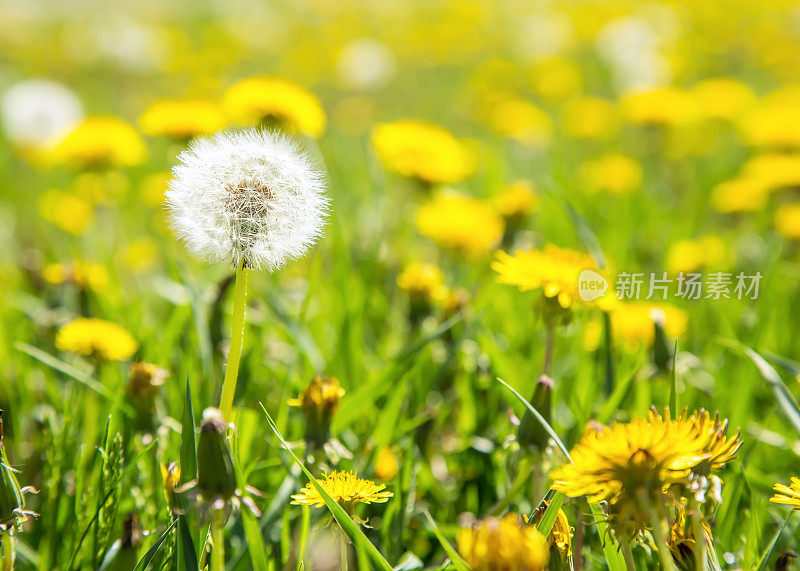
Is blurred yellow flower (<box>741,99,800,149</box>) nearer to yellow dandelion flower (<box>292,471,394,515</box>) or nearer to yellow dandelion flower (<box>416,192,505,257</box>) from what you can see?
yellow dandelion flower (<box>416,192,505,257</box>)

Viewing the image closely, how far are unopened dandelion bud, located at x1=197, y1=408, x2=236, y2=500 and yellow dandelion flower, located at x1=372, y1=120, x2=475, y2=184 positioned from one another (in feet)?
4.56

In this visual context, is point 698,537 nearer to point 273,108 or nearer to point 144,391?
point 144,391

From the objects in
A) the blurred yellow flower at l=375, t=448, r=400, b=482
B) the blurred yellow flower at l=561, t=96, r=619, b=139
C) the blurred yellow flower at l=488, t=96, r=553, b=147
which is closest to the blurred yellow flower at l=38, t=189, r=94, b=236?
the blurred yellow flower at l=375, t=448, r=400, b=482

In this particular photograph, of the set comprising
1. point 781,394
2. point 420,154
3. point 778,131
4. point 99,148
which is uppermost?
point 99,148

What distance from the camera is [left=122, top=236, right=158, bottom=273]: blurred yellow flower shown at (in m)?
2.39

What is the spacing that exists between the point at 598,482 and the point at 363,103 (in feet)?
16.4

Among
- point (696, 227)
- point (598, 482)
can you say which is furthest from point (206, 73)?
point (598, 482)

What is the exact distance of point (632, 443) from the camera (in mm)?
692

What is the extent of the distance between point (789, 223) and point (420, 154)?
1092 millimetres

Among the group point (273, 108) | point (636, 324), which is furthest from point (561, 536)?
point (273, 108)

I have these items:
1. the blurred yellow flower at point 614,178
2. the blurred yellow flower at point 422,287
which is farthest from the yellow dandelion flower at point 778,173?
the blurred yellow flower at point 422,287

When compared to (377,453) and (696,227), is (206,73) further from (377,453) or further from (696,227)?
(377,453)

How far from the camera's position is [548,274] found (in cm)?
116

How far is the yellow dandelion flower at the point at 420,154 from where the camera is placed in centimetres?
204
